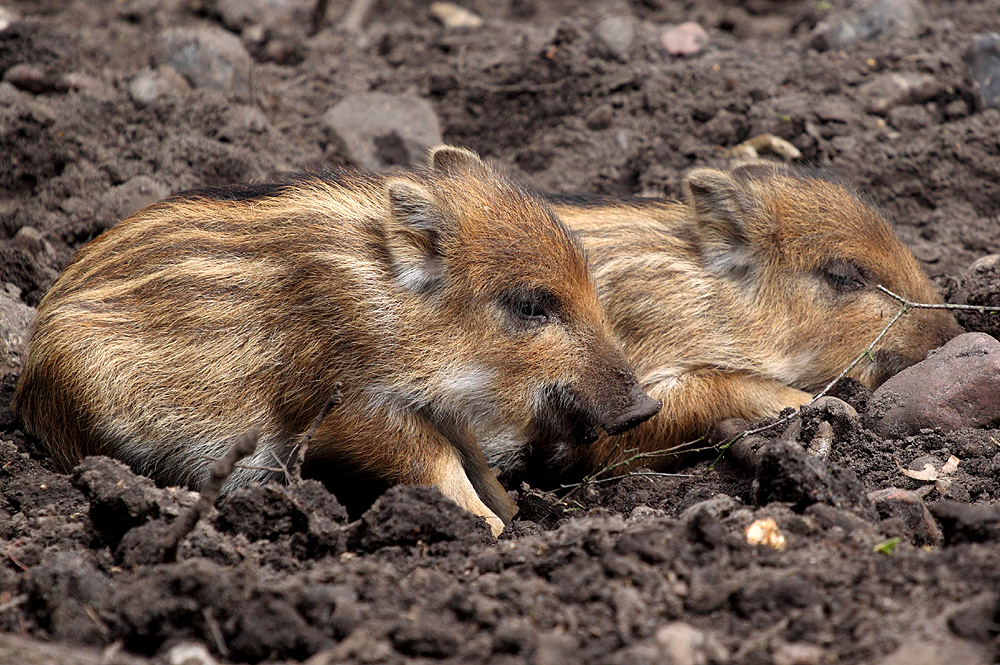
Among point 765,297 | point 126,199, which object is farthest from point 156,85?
point 765,297

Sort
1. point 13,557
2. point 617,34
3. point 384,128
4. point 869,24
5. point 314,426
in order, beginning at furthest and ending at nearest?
point 617,34 → point 869,24 → point 384,128 → point 314,426 → point 13,557

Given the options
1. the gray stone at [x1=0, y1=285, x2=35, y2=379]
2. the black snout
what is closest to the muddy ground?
the black snout

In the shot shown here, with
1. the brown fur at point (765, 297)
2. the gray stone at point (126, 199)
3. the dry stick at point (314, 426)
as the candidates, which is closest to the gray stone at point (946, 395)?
the brown fur at point (765, 297)

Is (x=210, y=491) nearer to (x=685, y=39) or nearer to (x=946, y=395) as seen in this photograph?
(x=946, y=395)

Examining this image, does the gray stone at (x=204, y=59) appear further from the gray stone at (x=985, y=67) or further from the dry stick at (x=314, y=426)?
the gray stone at (x=985, y=67)

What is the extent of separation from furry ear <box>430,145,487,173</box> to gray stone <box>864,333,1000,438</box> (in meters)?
1.87

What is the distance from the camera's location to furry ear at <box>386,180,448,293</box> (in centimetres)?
376

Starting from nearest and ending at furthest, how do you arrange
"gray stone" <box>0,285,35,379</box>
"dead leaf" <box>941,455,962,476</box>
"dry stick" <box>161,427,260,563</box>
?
"dry stick" <box>161,427,260,563</box> < "dead leaf" <box>941,455,962,476</box> < "gray stone" <box>0,285,35,379</box>

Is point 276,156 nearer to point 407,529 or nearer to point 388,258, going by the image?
point 388,258

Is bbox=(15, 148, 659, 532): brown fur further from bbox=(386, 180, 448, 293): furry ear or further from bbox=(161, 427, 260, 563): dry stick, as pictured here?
bbox=(161, 427, 260, 563): dry stick

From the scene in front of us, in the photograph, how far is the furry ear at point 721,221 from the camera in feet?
15.3

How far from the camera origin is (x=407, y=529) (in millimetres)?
2885

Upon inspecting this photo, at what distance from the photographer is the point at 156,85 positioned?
254 inches

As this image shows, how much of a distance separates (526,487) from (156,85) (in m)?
4.03
